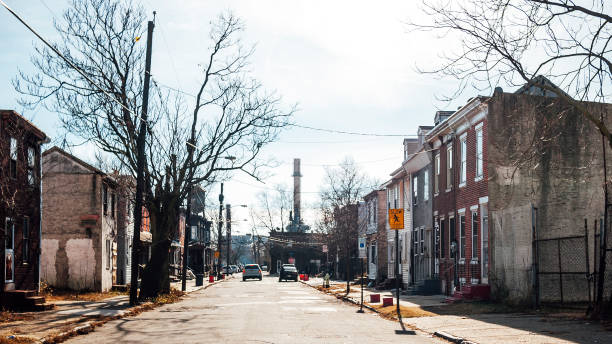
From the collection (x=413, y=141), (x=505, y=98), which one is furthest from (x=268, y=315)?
(x=413, y=141)

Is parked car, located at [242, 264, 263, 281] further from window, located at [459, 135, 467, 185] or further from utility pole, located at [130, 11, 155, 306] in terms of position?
utility pole, located at [130, 11, 155, 306]

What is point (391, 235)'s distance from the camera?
47.6 m

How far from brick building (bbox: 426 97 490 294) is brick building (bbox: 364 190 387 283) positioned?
18.2 m

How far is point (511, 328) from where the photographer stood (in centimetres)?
1608

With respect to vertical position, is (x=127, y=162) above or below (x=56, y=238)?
above

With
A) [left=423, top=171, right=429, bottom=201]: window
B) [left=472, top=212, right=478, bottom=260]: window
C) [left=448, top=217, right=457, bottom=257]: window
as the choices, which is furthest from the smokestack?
[left=472, top=212, right=478, bottom=260]: window

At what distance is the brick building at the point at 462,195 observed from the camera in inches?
1059

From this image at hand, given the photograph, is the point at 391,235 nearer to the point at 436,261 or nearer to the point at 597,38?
the point at 436,261

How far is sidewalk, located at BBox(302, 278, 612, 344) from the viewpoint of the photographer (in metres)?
13.9

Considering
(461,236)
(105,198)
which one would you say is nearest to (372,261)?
(105,198)

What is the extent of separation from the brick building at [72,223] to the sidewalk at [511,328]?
2101 cm

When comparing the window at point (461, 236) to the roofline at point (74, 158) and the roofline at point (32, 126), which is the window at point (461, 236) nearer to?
the roofline at point (32, 126)

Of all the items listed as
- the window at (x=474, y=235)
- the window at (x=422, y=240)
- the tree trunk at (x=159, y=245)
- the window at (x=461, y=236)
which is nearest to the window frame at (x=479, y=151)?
the window at (x=474, y=235)

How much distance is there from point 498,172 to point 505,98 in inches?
107
